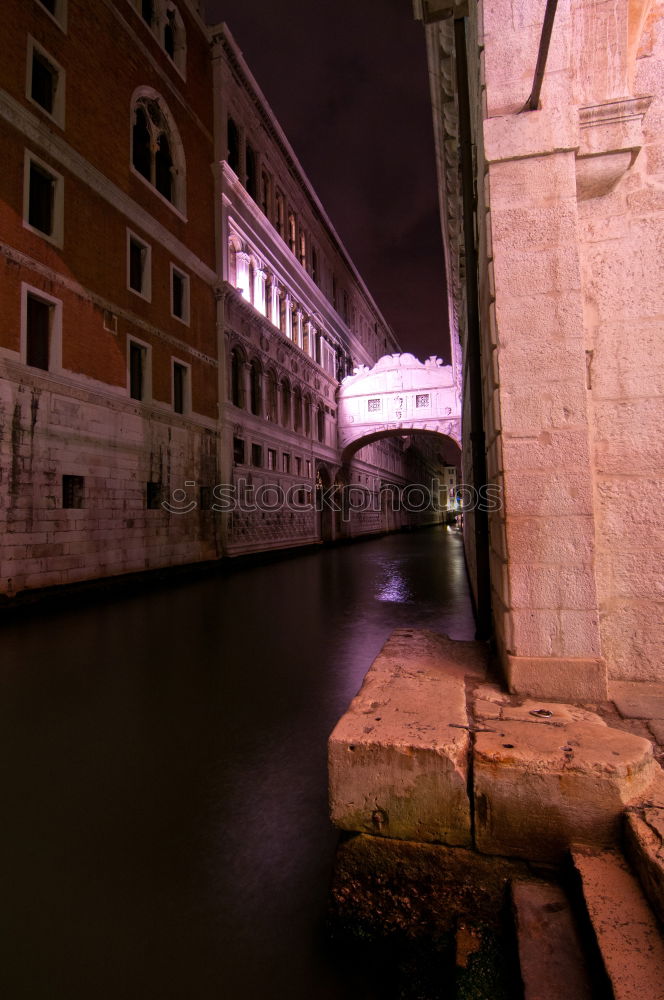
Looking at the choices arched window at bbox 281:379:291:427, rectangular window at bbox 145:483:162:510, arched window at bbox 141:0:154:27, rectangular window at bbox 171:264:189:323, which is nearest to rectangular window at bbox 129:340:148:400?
rectangular window at bbox 145:483:162:510

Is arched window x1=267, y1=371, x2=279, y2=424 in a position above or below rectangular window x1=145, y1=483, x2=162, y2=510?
above

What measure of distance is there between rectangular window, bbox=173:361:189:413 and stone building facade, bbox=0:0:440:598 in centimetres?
5

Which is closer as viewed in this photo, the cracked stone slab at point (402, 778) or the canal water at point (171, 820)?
the canal water at point (171, 820)

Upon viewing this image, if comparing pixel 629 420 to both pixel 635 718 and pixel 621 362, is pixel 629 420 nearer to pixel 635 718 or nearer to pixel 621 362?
pixel 621 362

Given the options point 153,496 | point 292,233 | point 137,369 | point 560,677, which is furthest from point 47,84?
point 292,233

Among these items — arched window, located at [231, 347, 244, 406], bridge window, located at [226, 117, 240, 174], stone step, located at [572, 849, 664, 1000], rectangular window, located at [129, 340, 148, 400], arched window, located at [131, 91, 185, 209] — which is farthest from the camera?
bridge window, located at [226, 117, 240, 174]

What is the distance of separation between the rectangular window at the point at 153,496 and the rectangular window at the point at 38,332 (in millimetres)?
3584

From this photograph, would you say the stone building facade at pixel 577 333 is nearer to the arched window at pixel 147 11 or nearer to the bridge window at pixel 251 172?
the arched window at pixel 147 11

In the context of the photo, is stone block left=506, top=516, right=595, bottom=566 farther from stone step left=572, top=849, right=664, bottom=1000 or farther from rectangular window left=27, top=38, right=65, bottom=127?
rectangular window left=27, top=38, right=65, bottom=127

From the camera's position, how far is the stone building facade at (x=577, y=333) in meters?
2.44

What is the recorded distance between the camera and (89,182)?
10523 mm

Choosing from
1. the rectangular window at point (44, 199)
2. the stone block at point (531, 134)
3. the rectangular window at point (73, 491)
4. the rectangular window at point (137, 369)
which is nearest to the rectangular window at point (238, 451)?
the rectangular window at point (137, 369)

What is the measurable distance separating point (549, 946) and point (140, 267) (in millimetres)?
14192

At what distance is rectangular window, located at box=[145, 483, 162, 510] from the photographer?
470 inches
